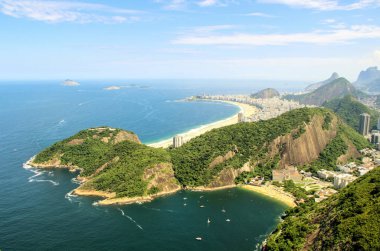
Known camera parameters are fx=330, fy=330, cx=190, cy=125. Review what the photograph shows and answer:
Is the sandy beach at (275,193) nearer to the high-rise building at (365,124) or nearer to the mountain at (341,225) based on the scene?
the mountain at (341,225)

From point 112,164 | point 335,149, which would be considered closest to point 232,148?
point 112,164

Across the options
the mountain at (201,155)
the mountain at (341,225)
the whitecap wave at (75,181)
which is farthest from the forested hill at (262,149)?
the mountain at (341,225)

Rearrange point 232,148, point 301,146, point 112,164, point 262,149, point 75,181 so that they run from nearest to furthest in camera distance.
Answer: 1. point 75,181
2. point 112,164
3. point 232,148
4. point 262,149
5. point 301,146

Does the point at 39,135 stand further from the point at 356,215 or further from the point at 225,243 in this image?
the point at 356,215

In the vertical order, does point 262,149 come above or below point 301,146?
below

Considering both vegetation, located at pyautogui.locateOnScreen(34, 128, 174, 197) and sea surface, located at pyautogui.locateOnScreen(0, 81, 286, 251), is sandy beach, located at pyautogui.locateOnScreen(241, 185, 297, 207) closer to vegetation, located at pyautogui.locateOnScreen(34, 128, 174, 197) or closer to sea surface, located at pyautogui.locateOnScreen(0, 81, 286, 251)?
sea surface, located at pyautogui.locateOnScreen(0, 81, 286, 251)

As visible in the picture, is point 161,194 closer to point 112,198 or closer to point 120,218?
point 112,198

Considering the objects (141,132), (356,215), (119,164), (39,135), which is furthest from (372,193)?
(39,135)
